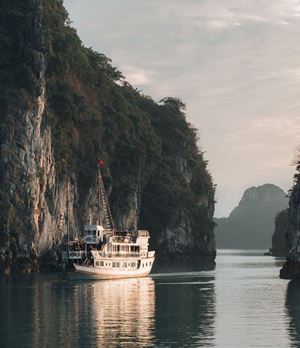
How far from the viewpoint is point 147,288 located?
344ft

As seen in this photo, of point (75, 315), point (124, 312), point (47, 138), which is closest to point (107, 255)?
point (47, 138)

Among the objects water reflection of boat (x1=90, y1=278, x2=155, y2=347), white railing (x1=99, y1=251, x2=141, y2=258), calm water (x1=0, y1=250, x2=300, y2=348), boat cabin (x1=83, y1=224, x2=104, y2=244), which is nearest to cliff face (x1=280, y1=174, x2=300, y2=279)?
calm water (x1=0, y1=250, x2=300, y2=348)

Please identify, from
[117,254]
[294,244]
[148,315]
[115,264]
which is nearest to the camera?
[148,315]

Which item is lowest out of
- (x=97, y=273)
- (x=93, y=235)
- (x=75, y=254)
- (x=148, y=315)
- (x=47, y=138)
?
(x=148, y=315)

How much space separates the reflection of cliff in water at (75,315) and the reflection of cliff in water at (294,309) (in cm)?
1006

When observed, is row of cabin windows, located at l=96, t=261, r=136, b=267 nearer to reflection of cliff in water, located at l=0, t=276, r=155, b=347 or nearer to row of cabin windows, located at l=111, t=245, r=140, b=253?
row of cabin windows, located at l=111, t=245, r=140, b=253

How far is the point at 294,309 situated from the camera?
75250mm

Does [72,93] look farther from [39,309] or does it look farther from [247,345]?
[247,345]

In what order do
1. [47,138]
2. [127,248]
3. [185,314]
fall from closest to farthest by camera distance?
1. [185,314]
2. [127,248]
3. [47,138]

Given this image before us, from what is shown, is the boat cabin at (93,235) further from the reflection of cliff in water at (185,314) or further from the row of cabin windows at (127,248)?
the reflection of cliff in water at (185,314)

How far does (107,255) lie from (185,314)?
5418cm

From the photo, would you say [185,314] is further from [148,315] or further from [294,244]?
[294,244]

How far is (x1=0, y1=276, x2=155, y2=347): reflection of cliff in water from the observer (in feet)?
180

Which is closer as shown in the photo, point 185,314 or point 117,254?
point 185,314
